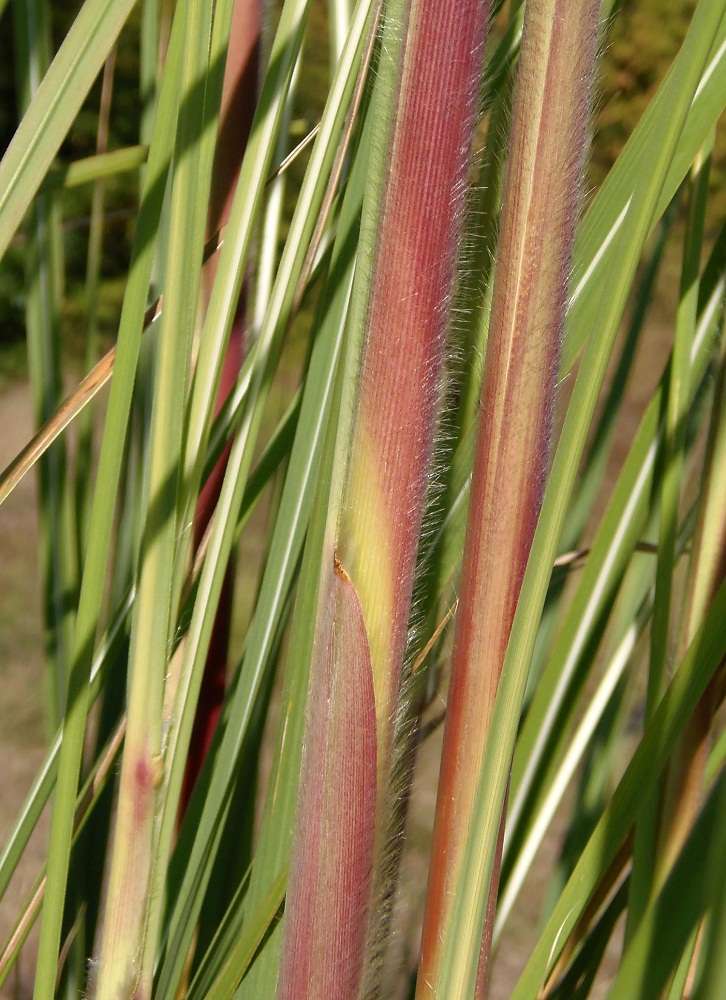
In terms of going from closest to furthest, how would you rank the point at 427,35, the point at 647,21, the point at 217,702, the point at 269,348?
the point at 427,35 < the point at 269,348 < the point at 217,702 < the point at 647,21

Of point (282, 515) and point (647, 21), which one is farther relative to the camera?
point (647, 21)

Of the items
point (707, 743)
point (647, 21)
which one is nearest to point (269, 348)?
point (707, 743)

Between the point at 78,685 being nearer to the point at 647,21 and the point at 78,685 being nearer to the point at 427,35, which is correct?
the point at 427,35

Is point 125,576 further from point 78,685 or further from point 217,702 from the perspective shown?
point 78,685

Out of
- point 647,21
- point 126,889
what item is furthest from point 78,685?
point 647,21

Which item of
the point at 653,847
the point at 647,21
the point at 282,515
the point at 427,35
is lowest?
the point at 653,847

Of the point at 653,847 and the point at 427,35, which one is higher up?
the point at 427,35

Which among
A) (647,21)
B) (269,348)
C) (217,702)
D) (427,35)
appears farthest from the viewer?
(647,21)

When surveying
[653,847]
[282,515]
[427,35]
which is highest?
[427,35]

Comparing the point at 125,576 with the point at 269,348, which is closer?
the point at 269,348
